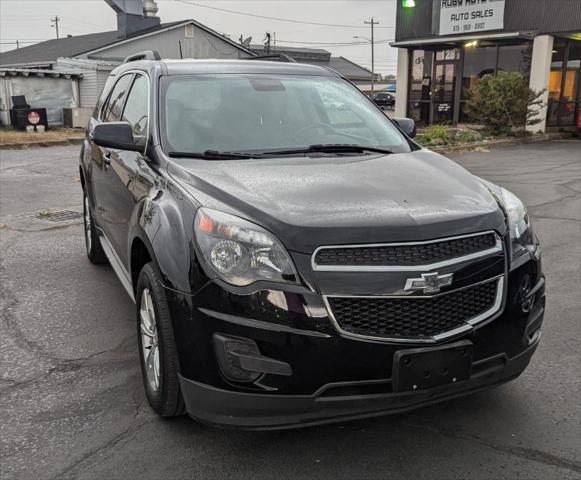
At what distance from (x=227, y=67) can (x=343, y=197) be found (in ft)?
6.07

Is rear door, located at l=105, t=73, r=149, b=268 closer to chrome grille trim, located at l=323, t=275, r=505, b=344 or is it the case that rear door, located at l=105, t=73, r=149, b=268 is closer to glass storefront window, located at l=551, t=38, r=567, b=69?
chrome grille trim, located at l=323, t=275, r=505, b=344

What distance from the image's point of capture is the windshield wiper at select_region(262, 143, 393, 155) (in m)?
3.56

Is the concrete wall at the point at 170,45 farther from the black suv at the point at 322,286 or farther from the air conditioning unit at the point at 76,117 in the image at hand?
the black suv at the point at 322,286

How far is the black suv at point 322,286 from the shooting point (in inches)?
94.5

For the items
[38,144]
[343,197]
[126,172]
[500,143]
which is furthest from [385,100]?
[343,197]

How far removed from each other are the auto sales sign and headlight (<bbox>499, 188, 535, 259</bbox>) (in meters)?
20.6

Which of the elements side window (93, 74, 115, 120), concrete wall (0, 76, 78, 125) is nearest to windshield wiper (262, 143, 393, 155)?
side window (93, 74, 115, 120)

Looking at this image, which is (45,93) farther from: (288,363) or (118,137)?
(288,363)

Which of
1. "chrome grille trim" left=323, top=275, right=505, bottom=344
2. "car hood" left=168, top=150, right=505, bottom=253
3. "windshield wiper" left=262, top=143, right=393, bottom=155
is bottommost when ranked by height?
"chrome grille trim" left=323, top=275, right=505, bottom=344

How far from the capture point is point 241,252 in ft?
8.21

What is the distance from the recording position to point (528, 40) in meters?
21.3

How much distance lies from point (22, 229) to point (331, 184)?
5454mm

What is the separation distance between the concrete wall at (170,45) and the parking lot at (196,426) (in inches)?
1149

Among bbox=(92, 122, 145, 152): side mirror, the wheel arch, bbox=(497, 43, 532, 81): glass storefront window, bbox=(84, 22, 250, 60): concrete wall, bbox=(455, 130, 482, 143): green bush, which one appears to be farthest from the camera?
bbox=(84, 22, 250, 60): concrete wall
